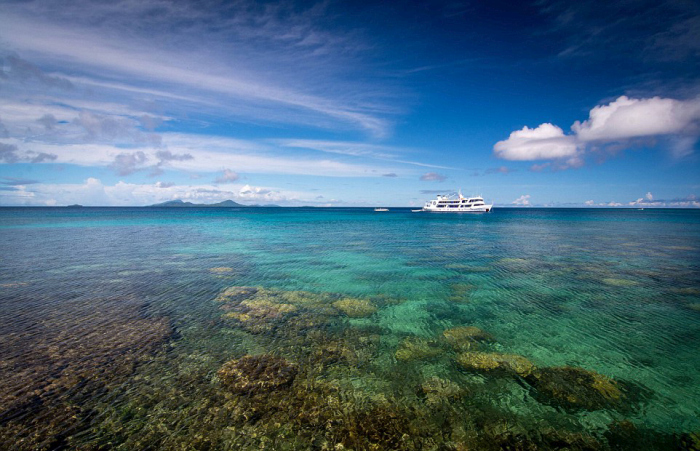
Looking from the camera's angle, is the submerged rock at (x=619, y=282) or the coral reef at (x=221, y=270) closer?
the submerged rock at (x=619, y=282)

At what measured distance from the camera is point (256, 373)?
36.8ft

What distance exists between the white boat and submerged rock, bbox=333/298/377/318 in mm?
166852

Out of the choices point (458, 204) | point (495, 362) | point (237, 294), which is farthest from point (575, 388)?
point (458, 204)

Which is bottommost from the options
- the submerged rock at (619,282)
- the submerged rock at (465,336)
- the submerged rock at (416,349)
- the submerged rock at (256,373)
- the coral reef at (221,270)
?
the submerged rock at (416,349)

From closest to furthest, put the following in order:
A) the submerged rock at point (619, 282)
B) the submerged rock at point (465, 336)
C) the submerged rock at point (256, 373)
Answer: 1. the submerged rock at point (256, 373)
2. the submerged rock at point (465, 336)
3. the submerged rock at point (619, 282)

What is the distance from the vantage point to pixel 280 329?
1523 cm

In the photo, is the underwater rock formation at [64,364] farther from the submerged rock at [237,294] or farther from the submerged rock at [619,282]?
the submerged rock at [619,282]

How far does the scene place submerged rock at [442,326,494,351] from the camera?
45.9 feet

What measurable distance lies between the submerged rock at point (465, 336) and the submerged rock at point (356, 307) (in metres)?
4.75

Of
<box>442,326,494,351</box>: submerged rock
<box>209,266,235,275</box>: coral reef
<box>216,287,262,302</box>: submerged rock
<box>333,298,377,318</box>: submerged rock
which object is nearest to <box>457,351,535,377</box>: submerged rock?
<box>442,326,494,351</box>: submerged rock

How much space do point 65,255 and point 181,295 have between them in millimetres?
26033

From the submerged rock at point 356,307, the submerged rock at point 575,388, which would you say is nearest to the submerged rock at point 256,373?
the submerged rock at point 356,307

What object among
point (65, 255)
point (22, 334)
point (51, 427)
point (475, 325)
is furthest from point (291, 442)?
point (65, 255)

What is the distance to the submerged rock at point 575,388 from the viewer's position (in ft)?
32.8
